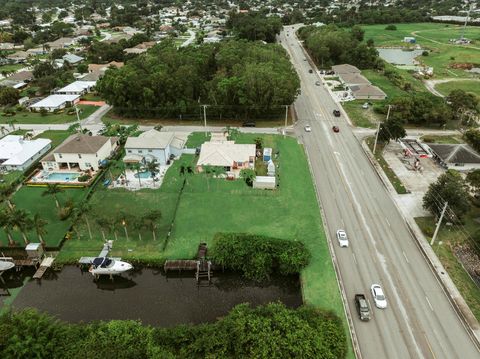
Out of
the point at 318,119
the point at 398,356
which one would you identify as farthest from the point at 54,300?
the point at 318,119

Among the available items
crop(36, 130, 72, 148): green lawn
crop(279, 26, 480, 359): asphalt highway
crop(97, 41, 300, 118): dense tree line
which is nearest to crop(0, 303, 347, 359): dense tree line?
crop(279, 26, 480, 359): asphalt highway

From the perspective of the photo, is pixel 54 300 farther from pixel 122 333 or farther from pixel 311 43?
pixel 311 43

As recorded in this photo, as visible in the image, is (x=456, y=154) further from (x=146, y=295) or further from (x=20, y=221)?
(x=20, y=221)

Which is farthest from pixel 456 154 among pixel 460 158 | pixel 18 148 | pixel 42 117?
pixel 42 117

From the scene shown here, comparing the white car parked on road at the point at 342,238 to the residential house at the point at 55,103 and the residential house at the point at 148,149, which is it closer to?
the residential house at the point at 148,149

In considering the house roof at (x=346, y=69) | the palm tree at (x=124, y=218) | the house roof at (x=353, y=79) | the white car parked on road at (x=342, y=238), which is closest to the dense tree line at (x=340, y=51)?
the house roof at (x=346, y=69)

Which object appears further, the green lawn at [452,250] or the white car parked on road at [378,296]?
the green lawn at [452,250]
